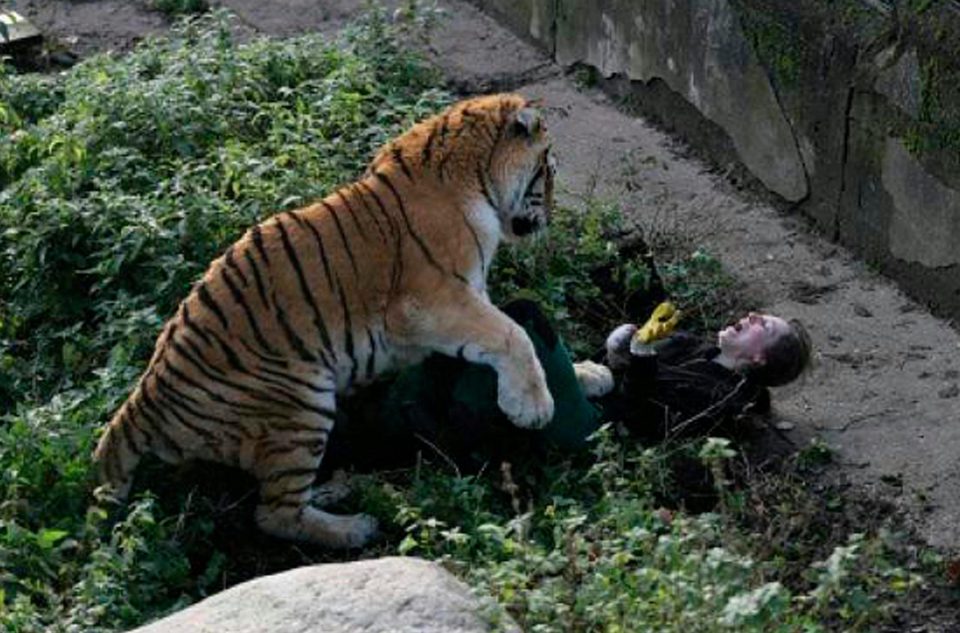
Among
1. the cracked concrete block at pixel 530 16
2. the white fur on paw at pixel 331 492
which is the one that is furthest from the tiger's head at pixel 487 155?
the cracked concrete block at pixel 530 16

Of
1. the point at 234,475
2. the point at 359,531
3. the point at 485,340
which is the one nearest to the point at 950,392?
the point at 485,340

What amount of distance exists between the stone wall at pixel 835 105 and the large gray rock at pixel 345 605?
317 cm

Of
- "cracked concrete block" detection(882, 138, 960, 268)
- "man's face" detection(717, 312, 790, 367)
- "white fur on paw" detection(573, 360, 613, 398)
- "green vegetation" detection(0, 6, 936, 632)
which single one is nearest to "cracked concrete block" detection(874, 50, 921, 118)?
"cracked concrete block" detection(882, 138, 960, 268)

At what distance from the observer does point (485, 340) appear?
618cm

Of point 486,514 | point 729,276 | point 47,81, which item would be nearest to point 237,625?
point 486,514

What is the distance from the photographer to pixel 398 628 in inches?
173

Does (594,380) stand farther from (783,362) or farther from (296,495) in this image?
(296,495)

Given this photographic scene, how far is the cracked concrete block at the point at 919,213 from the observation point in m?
7.13

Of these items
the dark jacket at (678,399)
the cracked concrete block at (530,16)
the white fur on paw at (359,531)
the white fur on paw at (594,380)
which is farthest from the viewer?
the cracked concrete block at (530,16)

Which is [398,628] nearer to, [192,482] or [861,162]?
[192,482]

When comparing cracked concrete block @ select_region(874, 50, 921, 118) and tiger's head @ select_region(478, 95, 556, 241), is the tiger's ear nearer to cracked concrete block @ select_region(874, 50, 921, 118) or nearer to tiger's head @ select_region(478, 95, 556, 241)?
tiger's head @ select_region(478, 95, 556, 241)

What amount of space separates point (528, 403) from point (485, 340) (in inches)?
8.8

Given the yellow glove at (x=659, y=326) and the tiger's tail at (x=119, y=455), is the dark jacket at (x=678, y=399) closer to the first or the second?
the yellow glove at (x=659, y=326)

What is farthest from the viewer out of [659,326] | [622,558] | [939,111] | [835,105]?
[835,105]
